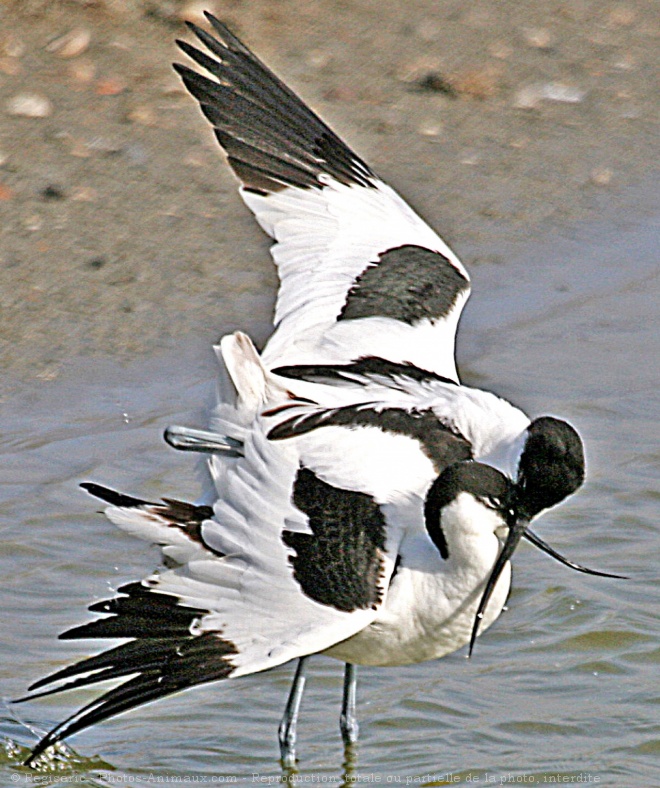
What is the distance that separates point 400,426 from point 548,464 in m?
0.44

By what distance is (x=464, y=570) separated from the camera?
3.84m

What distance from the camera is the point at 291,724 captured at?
4.33 metres

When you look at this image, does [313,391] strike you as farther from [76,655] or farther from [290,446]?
[76,655]

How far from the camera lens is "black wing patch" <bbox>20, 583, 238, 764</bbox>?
11.1 feet

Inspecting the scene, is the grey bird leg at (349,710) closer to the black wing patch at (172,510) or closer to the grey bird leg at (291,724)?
the grey bird leg at (291,724)

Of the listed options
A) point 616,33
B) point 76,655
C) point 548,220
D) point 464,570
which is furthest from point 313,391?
point 616,33

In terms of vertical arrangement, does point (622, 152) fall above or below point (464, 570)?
below

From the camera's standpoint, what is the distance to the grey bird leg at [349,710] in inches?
175

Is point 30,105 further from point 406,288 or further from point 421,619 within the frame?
point 421,619

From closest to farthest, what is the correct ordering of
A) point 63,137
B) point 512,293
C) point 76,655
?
point 76,655 < point 512,293 < point 63,137

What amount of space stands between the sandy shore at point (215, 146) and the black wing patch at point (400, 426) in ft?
7.35

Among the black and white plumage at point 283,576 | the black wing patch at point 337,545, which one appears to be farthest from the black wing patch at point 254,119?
the black wing patch at point 337,545

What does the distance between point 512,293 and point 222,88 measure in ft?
7.07

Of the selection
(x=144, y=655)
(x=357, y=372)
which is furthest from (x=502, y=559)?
(x=144, y=655)
